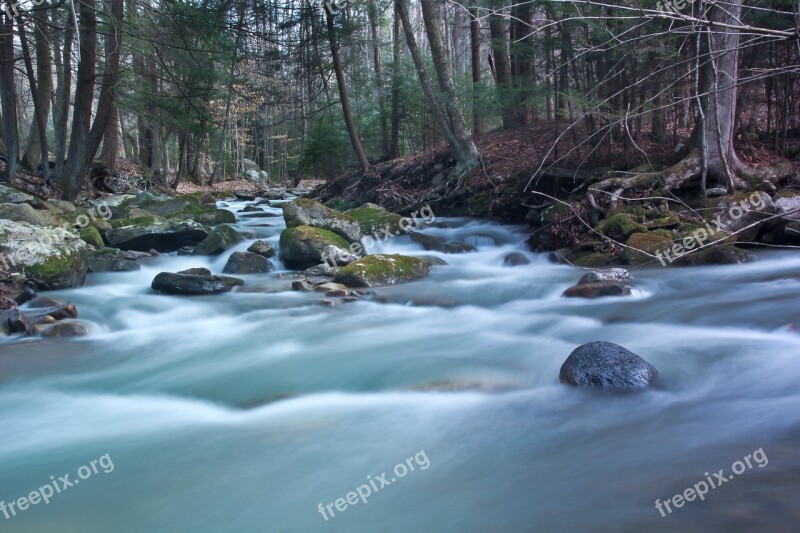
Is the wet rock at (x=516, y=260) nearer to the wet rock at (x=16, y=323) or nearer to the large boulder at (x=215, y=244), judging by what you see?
the large boulder at (x=215, y=244)

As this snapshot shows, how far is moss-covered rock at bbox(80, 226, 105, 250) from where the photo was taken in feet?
39.8

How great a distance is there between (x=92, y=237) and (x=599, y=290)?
929cm

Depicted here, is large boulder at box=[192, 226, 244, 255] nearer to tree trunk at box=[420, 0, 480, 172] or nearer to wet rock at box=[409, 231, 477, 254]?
wet rock at box=[409, 231, 477, 254]

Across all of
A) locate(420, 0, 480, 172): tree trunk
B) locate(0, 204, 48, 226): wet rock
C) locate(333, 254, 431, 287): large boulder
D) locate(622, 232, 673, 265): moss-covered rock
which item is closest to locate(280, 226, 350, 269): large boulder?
locate(333, 254, 431, 287): large boulder

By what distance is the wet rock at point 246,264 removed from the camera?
37.5 feet

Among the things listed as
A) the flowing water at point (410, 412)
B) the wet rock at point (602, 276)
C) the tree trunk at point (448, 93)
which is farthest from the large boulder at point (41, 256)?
the tree trunk at point (448, 93)

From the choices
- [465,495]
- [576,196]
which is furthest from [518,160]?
[465,495]

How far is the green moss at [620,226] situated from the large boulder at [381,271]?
10.0 feet

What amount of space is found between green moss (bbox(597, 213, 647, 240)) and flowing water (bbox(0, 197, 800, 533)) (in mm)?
1015

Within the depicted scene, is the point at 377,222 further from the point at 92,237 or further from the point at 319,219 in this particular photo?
the point at 92,237

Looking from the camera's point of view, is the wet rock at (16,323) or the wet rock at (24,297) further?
the wet rock at (24,297)

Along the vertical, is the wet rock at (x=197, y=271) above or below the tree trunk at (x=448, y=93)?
below

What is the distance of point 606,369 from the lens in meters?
5.31

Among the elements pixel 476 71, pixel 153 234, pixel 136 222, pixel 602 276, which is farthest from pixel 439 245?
pixel 476 71
